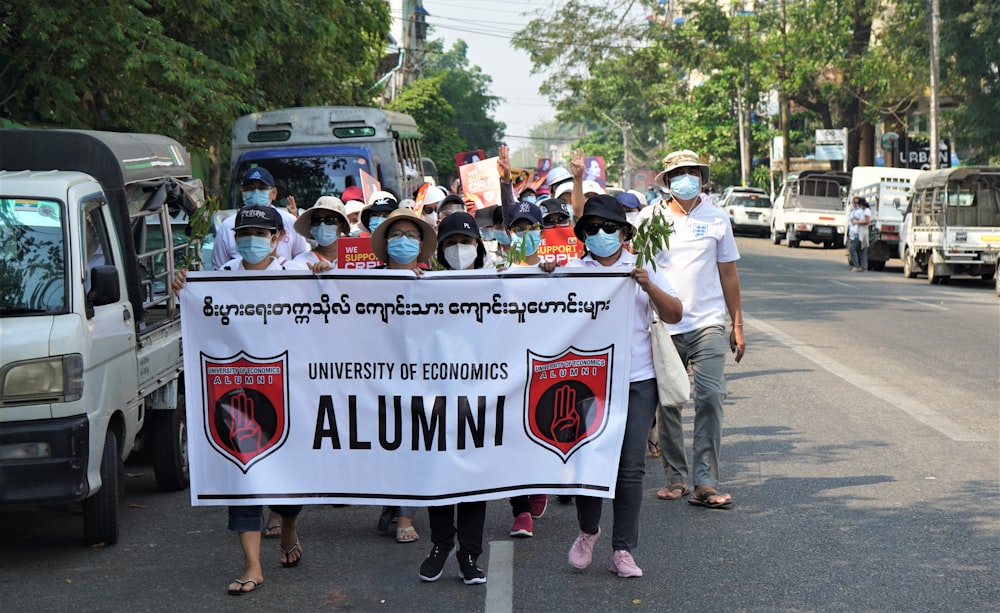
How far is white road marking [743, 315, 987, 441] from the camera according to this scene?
9.69 m

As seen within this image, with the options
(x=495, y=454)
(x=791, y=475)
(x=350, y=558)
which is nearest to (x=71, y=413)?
(x=350, y=558)

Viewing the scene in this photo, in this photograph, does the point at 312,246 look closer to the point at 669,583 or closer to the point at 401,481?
the point at 401,481

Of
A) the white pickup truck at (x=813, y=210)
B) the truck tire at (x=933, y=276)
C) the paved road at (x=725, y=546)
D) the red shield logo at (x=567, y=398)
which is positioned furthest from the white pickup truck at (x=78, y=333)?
the white pickup truck at (x=813, y=210)

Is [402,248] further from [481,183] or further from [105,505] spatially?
[481,183]

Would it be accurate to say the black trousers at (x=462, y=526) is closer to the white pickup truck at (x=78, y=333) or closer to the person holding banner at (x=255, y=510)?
the person holding banner at (x=255, y=510)

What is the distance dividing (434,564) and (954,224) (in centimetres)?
2320

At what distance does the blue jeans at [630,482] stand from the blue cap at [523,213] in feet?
6.53

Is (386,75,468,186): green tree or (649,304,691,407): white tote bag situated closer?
(649,304,691,407): white tote bag

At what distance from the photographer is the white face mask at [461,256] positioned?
6.45 metres

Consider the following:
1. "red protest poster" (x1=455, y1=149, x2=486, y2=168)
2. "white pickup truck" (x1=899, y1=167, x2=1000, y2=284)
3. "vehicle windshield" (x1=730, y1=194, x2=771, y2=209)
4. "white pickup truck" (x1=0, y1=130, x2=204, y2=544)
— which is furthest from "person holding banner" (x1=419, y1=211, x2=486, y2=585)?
"vehicle windshield" (x1=730, y1=194, x2=771, y2=209)

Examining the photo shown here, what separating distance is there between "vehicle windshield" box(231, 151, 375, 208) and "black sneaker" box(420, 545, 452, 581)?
1157cm

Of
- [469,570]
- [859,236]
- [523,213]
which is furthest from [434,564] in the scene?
[859,236]

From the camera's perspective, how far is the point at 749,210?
47.9 m

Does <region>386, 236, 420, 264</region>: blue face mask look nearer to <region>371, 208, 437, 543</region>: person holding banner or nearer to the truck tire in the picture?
<region>371, 208, 437, 543</region>: person holding banner
